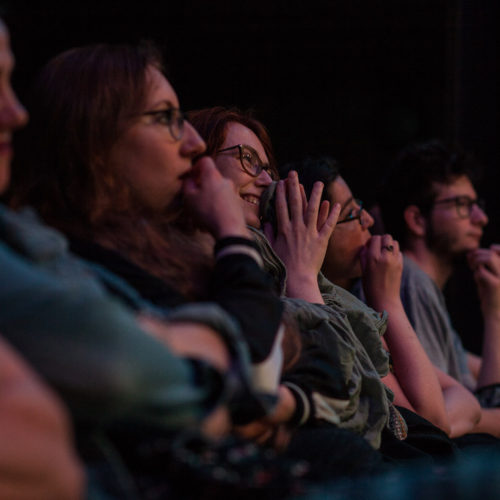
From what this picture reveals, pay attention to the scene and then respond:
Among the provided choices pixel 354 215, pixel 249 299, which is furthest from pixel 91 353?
pixel 354 215

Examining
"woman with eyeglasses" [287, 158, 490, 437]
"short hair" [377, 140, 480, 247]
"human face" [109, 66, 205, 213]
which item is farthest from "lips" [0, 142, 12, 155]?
"short hair" [377, 140, 480, 247]

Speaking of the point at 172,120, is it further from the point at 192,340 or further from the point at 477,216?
the point at 477,216

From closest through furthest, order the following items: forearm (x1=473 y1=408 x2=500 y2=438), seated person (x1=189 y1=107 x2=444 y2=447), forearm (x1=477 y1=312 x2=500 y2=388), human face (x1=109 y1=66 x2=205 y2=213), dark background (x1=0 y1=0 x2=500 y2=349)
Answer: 1. human face (x1=109 y1=66 x2=205 y2=213)
2. seated person (x1=189 y1=107 x2=444 y2=447)
3. forearm (x1=473 y1=408 x2=500 y2=438)
4. forearm (x1=477 y1=312 x2=500 y2=388)
5. dark background (x1=0 y1=0 x2=500 y2=349)

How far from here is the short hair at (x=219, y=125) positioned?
2332 mm

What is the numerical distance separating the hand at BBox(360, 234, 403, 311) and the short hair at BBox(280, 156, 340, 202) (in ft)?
1.03

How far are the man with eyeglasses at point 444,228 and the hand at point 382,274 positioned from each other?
0.82 metres

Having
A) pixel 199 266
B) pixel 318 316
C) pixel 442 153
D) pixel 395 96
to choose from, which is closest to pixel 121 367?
pixel 199 266

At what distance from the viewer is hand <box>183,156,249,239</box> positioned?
138 centimetres

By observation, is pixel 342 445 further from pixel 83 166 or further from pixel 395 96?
pixel 395 96

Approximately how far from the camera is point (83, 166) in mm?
1426

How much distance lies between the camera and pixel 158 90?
1.49 m

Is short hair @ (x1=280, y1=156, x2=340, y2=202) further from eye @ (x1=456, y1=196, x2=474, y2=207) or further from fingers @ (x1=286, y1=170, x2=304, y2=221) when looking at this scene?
eye @ (x1=456, y1=196, x2=474, y2=207)

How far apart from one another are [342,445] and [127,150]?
70 cm

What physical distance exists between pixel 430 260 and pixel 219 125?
1703 mm
